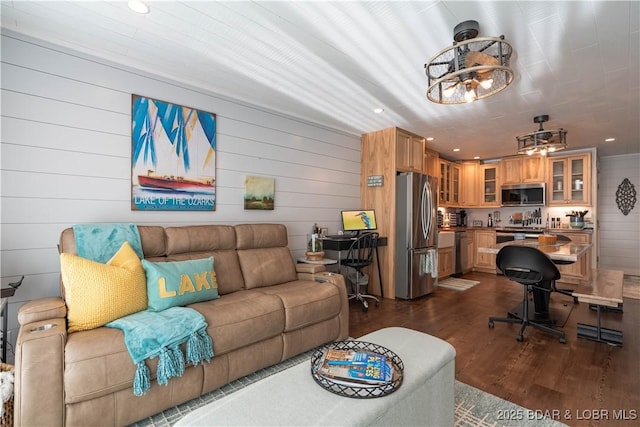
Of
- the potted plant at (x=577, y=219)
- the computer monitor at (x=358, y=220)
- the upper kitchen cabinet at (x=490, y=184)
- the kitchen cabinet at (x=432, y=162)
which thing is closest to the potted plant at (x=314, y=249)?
the computer monitor at (x=358, y=220)

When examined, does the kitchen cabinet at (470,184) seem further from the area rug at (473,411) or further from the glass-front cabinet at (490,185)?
the area rug at (473,411)

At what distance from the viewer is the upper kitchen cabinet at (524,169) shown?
5.94 meters

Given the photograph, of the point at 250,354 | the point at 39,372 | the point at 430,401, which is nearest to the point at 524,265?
the point at 430,401

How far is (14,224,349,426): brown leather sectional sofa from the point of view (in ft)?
4.84

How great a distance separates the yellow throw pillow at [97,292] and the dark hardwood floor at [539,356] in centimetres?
199

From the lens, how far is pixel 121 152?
8.52 feet

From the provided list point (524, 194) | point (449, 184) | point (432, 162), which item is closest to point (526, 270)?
point (432, 162)

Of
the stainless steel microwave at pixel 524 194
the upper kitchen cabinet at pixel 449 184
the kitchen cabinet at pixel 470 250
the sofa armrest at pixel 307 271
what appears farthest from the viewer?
the kitchen cabinet at pixel 470 250

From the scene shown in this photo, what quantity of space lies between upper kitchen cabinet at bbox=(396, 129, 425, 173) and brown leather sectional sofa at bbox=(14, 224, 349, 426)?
219cm

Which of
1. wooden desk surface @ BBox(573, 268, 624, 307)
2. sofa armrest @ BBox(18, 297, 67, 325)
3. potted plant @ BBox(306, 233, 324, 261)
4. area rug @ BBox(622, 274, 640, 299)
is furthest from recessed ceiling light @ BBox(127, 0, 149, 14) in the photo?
area rug @ BBox(622, 274, 640, 299)

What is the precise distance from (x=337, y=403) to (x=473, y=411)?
1243mm

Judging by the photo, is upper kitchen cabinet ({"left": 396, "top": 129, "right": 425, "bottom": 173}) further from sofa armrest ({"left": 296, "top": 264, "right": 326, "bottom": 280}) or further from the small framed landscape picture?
sofa armrest ({"left": 296, "top": 264, "right": 326, "bottom": 280})

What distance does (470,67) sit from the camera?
2014mm

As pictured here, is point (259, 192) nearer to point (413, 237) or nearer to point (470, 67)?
point (413, 237)
